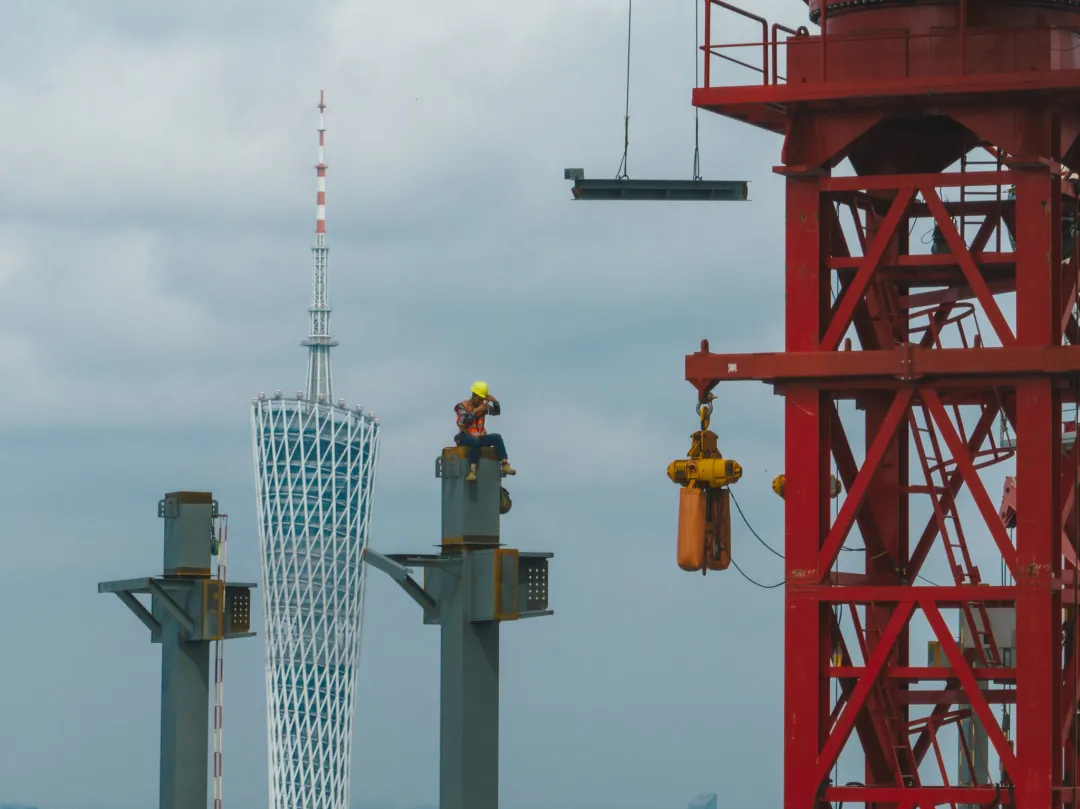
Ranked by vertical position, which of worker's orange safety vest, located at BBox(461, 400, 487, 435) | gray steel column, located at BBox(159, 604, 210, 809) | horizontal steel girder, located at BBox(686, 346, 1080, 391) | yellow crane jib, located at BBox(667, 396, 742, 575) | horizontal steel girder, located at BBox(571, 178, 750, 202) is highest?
horizontal steel girder, located at BBox(571, 178, 750, 202)

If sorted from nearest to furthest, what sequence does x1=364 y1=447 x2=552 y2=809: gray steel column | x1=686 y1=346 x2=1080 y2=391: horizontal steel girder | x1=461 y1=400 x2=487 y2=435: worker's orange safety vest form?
x1=364 y1=447 x2=552 y2=809: gray steel column
x1=461 y1=400 x2=487 y2=435: worker's orange safety vest
x1=686 y1=346 x2=1080 y2=391: horizontal steel girder

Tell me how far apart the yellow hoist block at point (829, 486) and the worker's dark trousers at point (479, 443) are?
21.7 ft

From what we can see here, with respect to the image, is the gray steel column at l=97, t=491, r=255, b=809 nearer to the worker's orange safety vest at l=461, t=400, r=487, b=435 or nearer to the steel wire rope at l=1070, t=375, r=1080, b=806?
the worker's orange safety vest at l=461, t=400, r=487, b=435

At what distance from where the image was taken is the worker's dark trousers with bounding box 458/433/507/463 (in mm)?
25797

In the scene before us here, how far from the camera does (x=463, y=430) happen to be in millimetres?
27016

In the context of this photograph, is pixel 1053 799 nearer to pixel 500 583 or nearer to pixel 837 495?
pixel 837 495

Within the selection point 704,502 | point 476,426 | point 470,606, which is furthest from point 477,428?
point 704,502

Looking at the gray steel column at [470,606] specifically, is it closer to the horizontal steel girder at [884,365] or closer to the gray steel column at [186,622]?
the gray steel column at [186,622]

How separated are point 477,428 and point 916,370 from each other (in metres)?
7.45

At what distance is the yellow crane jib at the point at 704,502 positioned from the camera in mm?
31750

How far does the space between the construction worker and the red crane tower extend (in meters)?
5.22

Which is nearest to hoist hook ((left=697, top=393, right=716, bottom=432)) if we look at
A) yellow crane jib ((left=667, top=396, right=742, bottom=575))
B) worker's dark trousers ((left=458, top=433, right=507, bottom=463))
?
yellow crane jib ((left=667, top=396, right=742, bottom=575))

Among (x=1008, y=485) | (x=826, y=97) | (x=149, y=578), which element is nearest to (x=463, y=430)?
(x=149, y=578)

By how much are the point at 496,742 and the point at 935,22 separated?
1369cm
